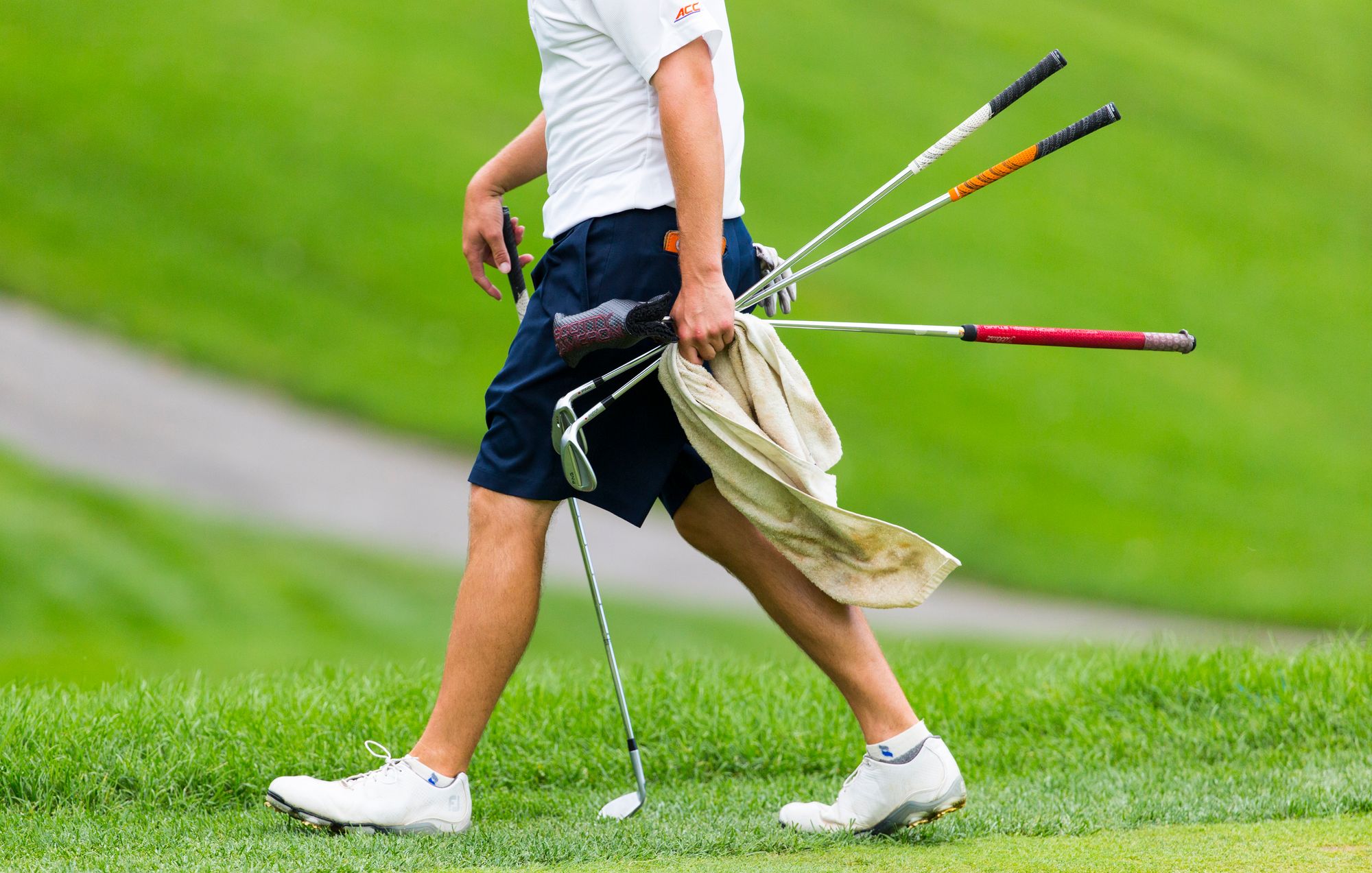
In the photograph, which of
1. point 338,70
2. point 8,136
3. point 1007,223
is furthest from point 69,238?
point 1007,223

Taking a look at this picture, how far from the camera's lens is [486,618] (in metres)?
2.93

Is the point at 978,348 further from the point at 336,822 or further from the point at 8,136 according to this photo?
the point at 336,822

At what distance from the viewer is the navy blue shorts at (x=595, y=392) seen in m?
2.88

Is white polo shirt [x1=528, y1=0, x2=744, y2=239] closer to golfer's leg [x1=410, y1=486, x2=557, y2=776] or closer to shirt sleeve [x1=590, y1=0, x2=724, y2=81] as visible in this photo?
shirt sleeve [x1=590, y1=0, x2=724, y2=81]

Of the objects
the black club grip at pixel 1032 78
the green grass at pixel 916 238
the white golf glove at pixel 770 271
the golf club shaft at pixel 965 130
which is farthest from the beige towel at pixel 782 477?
the green grass at pixel 916 238

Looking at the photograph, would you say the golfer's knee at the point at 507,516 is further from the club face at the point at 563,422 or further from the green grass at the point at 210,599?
the green grass at the point at 210,599

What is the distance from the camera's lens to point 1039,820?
9.87ft

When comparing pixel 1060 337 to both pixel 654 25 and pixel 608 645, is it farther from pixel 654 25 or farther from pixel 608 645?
pixel 608 645

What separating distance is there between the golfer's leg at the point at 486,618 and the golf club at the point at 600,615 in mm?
141

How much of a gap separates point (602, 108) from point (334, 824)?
1.49 m

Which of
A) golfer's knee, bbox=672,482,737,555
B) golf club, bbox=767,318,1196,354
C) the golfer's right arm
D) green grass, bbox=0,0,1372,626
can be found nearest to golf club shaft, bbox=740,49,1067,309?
golf club, bbox=767,318,1196,354

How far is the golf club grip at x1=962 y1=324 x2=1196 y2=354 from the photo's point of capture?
2600 millimetres

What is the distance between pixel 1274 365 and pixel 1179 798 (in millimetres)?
13700

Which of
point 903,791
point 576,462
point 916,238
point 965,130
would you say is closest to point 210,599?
point 576,462
